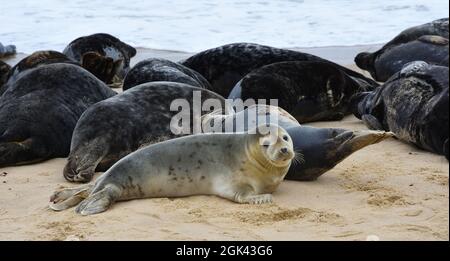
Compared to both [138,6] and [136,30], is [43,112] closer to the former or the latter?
[136,30]

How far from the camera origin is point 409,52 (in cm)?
830

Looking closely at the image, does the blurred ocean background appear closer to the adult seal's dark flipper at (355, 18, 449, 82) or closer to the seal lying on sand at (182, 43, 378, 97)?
the adult seal's dark flipper at (355, 18, 449, 82)

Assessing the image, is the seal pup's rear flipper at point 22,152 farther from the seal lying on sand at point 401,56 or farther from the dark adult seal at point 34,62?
the seal lying on sand at point 401,56

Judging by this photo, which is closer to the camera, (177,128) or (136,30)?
(177,128)

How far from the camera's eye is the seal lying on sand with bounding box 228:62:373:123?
6906 mm

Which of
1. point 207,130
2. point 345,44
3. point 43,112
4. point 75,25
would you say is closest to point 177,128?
point 207,130

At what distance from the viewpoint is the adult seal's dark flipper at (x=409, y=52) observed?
794cm

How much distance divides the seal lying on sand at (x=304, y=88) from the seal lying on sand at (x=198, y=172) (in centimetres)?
220

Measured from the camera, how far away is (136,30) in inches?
563

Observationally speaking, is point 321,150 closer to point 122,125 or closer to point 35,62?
point 122,125

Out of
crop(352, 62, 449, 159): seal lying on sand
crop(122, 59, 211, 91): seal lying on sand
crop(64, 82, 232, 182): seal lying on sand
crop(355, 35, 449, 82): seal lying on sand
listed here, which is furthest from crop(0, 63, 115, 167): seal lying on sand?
crop(355, 35, 449, 82): seal lying on sand

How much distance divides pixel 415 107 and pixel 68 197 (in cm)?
250

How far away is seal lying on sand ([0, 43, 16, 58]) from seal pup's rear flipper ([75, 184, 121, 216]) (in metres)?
7.84
